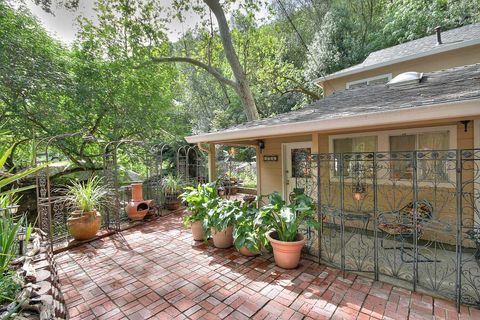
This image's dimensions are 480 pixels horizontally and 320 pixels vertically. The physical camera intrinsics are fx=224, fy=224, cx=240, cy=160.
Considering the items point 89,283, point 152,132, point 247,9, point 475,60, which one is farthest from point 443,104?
point 247,9

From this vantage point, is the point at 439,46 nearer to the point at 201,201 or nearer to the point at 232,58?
the point at 232,58

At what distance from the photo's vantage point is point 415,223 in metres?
2.68

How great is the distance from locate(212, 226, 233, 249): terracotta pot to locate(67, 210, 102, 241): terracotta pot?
102 inches

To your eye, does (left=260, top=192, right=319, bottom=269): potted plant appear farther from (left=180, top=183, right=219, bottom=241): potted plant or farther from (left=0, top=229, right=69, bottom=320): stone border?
(left=0, top=229, right=69, bottom=320): stone border

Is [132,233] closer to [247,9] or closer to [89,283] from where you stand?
[89,283]

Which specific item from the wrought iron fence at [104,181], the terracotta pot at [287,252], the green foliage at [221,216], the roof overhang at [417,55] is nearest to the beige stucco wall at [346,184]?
the terracotta pot at [287,252]

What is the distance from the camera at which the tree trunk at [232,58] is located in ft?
27.7

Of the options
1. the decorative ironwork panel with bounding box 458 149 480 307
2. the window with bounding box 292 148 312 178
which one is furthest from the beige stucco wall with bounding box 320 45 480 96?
the decorative ironwork panel with bounding box 458 149 480 307

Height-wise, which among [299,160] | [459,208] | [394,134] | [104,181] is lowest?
[459,208]

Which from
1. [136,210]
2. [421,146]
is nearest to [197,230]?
[136,210]

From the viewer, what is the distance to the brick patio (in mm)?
2459

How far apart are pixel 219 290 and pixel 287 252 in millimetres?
1102

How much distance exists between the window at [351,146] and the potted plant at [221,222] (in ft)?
8.13

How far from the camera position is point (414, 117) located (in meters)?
2.57
